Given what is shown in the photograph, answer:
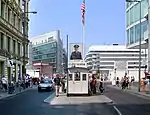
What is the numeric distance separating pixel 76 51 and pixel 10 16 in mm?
28233

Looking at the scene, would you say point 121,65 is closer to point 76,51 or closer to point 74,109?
point 76,51

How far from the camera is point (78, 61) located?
109ft

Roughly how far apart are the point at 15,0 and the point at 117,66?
69.8ft

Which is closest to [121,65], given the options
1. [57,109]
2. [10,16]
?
[10,16]

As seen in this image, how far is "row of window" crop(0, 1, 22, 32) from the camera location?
53.1m

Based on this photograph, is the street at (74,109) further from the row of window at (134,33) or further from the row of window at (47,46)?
the row of window at (47,46)

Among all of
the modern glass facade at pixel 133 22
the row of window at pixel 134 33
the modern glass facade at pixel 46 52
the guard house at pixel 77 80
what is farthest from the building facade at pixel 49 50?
the guard house at pixel 77 80

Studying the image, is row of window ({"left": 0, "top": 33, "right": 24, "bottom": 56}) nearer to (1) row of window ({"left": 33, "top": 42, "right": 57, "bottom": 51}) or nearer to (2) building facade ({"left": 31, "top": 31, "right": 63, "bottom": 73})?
(2) building facade ({"left": 31, "top": 31, "right": 63, "bottom": 73})

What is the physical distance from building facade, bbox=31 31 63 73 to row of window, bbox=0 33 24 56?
74.8 metres

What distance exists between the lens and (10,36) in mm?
57031

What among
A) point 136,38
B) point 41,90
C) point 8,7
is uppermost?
point 8,7

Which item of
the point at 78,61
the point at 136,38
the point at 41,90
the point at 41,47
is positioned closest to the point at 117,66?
the point at 136,38

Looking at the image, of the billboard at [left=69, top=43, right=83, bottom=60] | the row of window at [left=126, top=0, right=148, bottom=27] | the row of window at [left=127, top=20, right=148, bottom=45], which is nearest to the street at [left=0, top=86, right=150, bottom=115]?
the billboard at [left=69, top=43, right=83, bottom=60]

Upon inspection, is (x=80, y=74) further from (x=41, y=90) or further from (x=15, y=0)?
(x=15, y=0)
